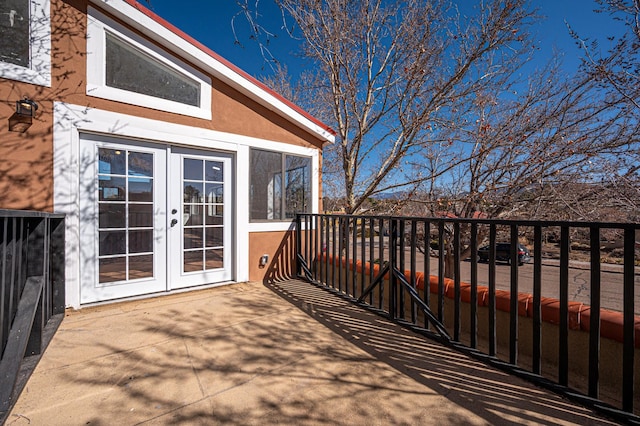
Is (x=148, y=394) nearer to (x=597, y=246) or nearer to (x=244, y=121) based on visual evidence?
(x=597, y=246)

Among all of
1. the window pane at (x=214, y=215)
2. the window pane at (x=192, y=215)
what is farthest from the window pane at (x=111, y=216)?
the window pane at (x=214, y=215)

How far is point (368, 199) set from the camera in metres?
6.78

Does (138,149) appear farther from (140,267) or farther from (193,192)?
(140,267)

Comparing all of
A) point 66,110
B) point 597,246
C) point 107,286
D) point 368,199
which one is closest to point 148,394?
point 107,286

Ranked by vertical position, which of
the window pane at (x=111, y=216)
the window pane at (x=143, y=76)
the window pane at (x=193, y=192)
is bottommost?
the window pane at (x=111, y=216)

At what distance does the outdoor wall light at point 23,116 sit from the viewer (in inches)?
102

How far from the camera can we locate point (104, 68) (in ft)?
10.0

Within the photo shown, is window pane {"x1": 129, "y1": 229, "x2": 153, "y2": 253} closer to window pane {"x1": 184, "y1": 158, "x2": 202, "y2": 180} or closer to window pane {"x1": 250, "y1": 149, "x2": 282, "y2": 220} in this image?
window pane {"x1": 184, "y1": 158, "x2": 202, "y2": 180}

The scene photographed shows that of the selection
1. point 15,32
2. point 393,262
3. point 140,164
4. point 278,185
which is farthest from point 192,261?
point 15,32

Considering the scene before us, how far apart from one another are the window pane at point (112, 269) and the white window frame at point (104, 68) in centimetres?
179

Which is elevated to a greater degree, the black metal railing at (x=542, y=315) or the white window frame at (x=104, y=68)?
the white window frame at (x=104, y=68)

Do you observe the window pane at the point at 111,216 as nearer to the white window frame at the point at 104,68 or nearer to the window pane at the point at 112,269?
the window pane at the point at 112,269

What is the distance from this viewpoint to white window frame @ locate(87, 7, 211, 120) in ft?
9.80

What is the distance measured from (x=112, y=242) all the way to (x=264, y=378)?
2.53m
